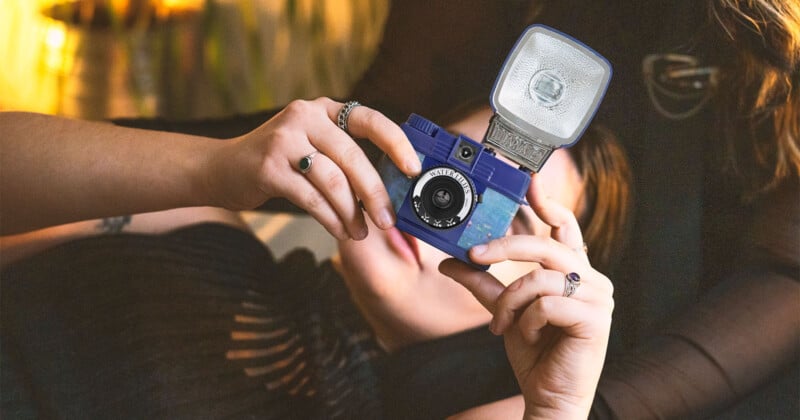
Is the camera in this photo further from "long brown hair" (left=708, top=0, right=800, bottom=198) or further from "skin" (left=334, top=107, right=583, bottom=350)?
"long brown hair" (left=708, top=0, right=800, bottom=198)

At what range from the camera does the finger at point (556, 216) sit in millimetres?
646

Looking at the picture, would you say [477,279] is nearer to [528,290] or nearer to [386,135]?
[528,290]

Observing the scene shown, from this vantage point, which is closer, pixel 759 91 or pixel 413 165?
pixel 413 165

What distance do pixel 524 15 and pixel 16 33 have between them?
2.05 ft

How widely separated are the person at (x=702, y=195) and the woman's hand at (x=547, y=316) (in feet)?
0.25

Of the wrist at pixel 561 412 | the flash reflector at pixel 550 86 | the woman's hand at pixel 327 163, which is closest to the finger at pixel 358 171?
the woman's hand at pixel 327 163

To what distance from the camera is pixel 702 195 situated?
2.34 feet

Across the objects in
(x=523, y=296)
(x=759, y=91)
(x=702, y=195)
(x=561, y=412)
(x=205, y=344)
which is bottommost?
(x=205, y=344)

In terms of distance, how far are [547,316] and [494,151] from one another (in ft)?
0.51

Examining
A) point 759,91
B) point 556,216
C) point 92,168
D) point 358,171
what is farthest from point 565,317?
point 92,168

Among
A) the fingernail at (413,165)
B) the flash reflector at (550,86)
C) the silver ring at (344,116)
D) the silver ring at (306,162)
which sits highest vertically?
the flash reflector at (550,86)

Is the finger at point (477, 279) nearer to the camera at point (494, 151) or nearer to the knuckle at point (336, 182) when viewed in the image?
the camera at point (494, 151)

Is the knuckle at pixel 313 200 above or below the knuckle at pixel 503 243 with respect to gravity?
below

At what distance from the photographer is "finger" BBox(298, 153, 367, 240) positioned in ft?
1.86
